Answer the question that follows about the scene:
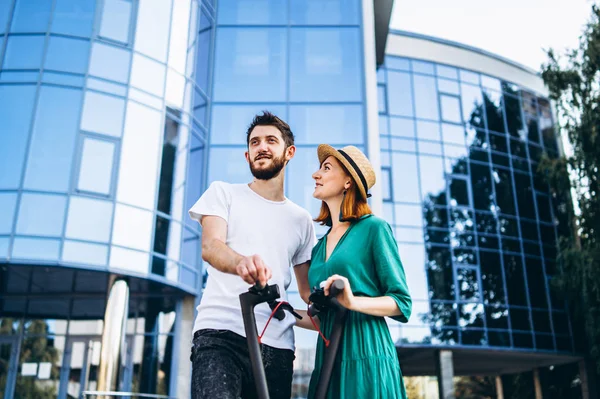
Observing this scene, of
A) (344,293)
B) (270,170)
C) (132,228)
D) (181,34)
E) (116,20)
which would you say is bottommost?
(344,293)

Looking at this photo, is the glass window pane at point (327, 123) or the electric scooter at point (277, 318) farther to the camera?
the glass window pane at point (327, 123)

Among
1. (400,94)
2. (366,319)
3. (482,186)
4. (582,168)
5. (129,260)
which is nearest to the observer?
(366,319)

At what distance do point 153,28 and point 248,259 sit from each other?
1275 centimetres

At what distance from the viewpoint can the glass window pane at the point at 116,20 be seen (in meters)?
13.0

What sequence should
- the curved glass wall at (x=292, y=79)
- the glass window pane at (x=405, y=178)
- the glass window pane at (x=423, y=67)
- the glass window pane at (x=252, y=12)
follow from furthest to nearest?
the glass window pane at (x=423, y=67) → the glass window pane at (x=405, y=178) → the glass window pane at (x=252, y=12) → the curved glass wall at (x=292, y=79)

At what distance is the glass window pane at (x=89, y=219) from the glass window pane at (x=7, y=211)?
999mm

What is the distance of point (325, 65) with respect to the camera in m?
15.1

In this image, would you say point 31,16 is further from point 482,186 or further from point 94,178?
point 482,186

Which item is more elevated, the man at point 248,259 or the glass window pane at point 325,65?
the glass window pane at point 325,65

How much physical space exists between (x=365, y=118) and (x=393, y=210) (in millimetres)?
7470

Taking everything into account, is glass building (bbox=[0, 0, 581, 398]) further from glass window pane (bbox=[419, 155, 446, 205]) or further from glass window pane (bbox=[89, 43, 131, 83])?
glass window pane (bbox=[419, 155, 446, 205])

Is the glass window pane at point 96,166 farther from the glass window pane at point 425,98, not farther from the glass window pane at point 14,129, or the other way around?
the glass window pane at point 425,98

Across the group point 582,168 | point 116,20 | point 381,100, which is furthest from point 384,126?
point 116,20

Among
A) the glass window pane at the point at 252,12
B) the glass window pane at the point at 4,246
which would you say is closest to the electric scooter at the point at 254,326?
the glass window pane at the point at 4,246
